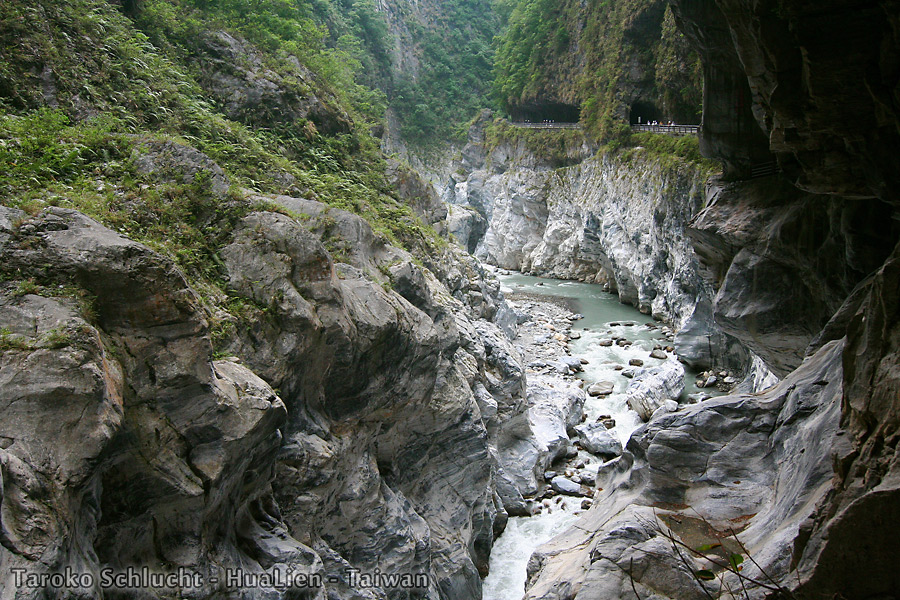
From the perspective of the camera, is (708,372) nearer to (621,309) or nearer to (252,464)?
(621,309)

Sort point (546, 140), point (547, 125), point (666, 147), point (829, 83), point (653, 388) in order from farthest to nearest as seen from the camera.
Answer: point (547, 125), point (546, 140), point (666, 147), point (653, 388), point (829, 83)

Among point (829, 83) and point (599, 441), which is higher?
point (829, 83)

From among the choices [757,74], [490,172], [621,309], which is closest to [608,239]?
[621,309]

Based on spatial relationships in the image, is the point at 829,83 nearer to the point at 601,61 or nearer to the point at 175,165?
the point at 175,165

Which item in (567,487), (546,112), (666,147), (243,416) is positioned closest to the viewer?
(243,416)

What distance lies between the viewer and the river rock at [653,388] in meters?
17.6

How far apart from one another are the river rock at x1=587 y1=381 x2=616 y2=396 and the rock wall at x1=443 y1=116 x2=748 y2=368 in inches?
138

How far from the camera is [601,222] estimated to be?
3397 centimetres

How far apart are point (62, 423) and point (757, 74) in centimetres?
873

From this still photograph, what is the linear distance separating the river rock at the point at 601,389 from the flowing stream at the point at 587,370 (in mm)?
188

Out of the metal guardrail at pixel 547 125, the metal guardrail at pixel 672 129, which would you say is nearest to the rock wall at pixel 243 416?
the metal guardrail at pixel 672 129

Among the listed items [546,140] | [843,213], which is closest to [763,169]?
[843,213]

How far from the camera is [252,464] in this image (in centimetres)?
669

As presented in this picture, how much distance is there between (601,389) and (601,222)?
54.6 ft
